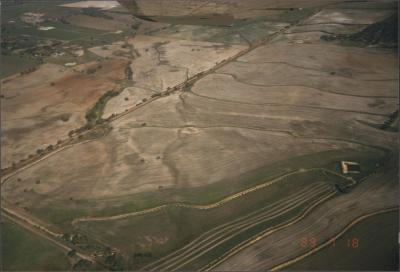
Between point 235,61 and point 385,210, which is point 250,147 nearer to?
point 385,210
